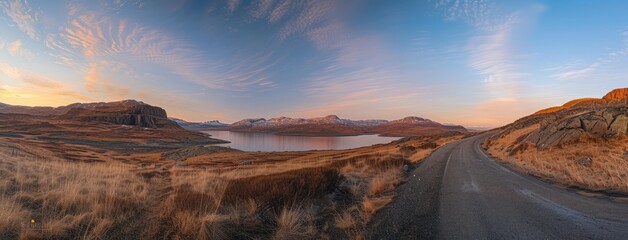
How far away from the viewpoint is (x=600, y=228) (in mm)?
5684

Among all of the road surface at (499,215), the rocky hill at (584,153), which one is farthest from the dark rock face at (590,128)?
the road surface at (499,215)

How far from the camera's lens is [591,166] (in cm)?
1548

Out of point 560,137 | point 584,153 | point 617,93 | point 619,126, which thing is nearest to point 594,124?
point 619,126

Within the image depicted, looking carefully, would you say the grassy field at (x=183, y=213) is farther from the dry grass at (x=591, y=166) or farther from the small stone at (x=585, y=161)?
the small stone at (x=585, y=161)

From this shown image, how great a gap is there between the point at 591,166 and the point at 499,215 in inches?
552

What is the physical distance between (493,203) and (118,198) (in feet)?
33.4

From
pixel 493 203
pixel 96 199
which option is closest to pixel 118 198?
pixel 96 199

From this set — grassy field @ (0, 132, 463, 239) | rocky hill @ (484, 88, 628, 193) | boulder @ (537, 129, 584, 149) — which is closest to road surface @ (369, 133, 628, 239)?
grassy field @ (0, 132, 463, 239)

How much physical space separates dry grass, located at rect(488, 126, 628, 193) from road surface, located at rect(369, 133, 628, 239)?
197cm

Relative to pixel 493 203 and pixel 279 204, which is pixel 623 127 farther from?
pixel 279 204

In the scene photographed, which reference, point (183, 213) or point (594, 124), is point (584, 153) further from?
point (183, 213)

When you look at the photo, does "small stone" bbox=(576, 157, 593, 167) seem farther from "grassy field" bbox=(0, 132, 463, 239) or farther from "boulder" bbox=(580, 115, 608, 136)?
"grassy field" bbox=(0, 132, 463, 239)

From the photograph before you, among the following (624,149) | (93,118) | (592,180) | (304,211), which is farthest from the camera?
(93,118)

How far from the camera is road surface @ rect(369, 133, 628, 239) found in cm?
558
